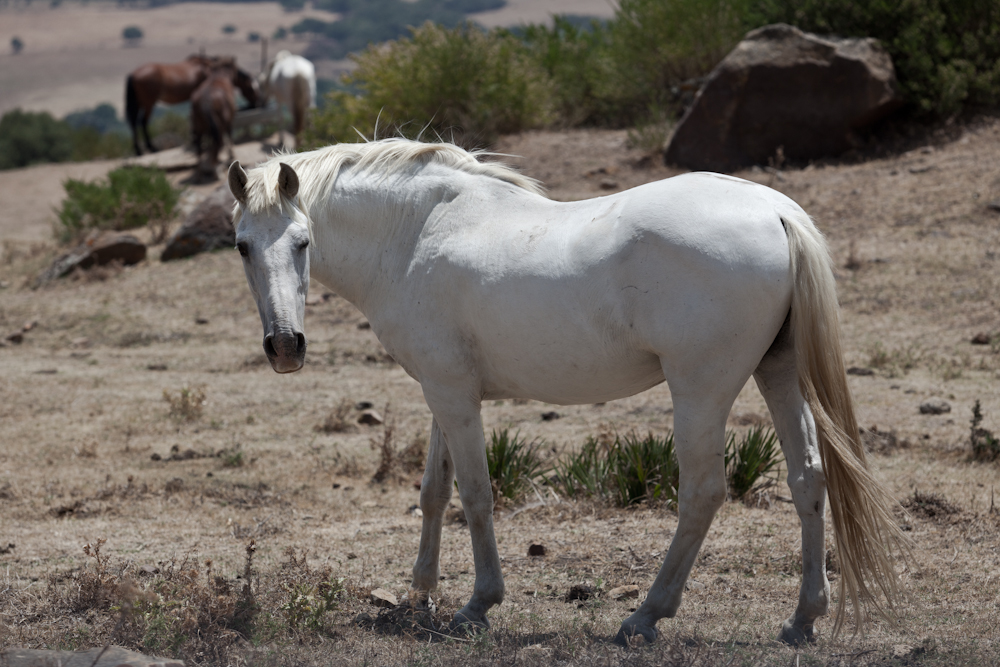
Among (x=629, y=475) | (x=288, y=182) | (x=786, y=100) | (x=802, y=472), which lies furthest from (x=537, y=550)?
(x=786, y=100)

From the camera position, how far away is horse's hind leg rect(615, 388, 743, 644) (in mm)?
2994

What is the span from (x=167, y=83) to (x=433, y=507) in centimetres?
1728

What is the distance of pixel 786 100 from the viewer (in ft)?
35.6

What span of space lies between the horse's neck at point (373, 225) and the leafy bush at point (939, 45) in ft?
30.9

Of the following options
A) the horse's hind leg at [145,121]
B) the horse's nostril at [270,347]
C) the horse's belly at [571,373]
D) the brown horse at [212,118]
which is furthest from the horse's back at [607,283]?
the horse's hind leg at [145,121]

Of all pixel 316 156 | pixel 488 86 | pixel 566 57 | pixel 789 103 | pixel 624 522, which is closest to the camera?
pixel 316 156

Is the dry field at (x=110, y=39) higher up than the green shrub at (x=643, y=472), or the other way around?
the dry field at (x=110, y=39)

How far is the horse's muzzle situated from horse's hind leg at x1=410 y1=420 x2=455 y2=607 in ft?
2.58

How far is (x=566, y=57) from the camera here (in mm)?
15453

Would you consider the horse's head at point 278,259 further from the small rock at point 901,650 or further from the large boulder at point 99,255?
the large boulder at point 99,255

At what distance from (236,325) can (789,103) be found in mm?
7101

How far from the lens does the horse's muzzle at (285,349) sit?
10.1ft

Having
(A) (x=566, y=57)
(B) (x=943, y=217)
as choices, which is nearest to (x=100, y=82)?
(A) (x=566, y=57)

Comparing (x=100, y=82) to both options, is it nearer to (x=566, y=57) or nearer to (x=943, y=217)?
(x=566, y=57)
